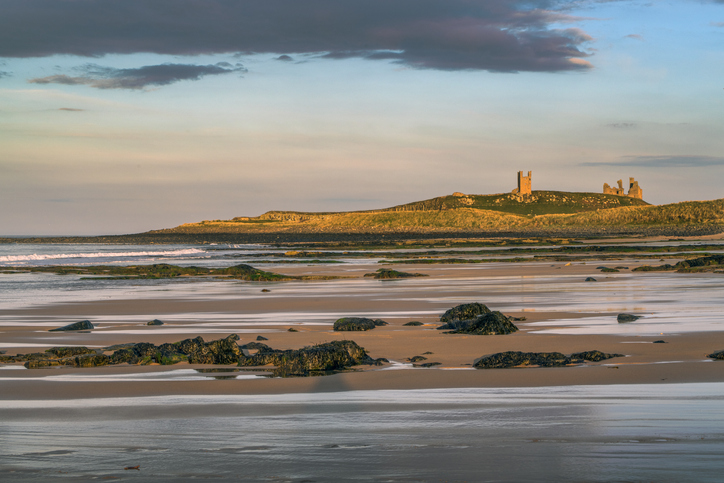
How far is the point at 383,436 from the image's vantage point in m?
5.80

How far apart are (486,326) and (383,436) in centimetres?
652

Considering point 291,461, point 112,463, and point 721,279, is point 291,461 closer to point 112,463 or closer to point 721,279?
point 112,463

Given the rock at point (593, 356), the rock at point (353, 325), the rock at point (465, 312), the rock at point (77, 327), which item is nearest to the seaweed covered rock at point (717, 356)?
the rock at point (593, 356)

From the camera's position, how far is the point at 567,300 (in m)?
17.8

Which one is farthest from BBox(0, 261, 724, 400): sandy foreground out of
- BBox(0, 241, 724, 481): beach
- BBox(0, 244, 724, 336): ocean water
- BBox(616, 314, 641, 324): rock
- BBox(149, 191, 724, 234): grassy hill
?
BBox(149, 191, 724, 234): grassy hill

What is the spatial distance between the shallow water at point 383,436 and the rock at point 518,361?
1.39 metres

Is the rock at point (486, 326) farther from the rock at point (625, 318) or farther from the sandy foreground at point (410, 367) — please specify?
the rock at point (625, 318)

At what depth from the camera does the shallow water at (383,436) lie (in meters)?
4.90

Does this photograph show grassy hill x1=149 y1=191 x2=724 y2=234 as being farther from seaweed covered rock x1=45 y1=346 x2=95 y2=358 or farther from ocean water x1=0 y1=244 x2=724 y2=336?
seaweed covered rock x1=45 y1=346 x2=95 y2=358

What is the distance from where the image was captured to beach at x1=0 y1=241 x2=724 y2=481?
5.09 metres

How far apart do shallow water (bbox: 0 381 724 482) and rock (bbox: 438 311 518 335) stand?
14.0ft

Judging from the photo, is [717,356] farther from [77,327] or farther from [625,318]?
[77,327]

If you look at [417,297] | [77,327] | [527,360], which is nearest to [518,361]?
[527,360]

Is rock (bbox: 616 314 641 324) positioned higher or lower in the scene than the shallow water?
higher
